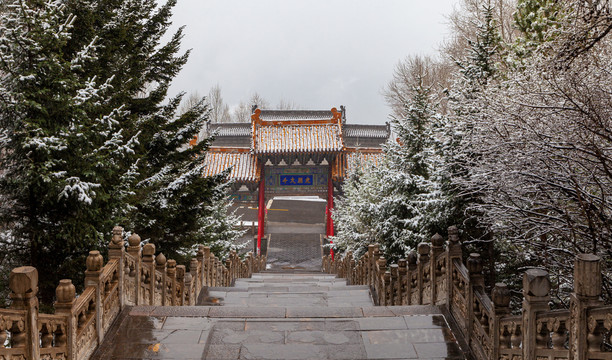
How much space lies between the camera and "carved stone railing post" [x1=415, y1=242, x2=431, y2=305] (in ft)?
25.2

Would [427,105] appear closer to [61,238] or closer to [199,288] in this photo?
[199,288]

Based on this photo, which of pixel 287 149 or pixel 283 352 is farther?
pixel 287 149

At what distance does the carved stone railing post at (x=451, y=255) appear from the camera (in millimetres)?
6359

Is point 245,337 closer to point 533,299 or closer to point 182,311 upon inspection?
point 182,311

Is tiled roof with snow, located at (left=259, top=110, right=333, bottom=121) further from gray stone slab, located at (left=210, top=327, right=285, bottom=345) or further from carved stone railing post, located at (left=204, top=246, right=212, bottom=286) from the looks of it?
gray stone slab, located at (left=210, top=327, right=285, bottom=345)

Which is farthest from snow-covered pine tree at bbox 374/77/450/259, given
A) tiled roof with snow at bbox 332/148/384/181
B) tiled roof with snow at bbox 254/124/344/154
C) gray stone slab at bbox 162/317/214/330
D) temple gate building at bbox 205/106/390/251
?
temple gate building at bbox 205/106/390/251

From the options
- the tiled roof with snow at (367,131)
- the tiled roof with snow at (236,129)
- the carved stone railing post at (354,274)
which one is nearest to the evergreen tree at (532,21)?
the carved stone railing post at (354,274)

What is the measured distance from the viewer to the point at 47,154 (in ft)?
22.3

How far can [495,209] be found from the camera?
6809 millimetres

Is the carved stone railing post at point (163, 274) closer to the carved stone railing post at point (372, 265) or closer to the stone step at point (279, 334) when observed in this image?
the stone step at point (279, 334)

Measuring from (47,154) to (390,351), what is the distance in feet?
16.7

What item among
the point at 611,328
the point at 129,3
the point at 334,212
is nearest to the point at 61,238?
the point at 129,3

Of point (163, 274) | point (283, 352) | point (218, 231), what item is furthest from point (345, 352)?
point (218, 231)

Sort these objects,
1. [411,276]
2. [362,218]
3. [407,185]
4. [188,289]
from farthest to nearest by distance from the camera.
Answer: [362,218] → [407,185] → [188,289] → [411,276]
